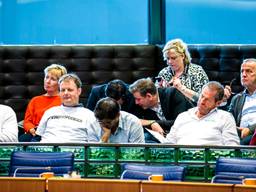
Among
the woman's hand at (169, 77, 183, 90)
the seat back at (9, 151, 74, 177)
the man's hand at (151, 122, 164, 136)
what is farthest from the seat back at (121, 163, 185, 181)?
the woman's hand at (169, 77, 183, 90)

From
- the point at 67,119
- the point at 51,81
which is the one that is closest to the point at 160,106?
the point at 67,119

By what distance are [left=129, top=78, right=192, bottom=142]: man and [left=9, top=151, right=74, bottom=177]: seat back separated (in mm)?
1345

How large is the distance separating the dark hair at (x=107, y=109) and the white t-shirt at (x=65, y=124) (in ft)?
1.50

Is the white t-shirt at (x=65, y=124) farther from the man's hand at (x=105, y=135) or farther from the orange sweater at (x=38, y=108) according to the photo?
the orange sweater at (x=38, y=108)

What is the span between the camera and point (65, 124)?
7672 millimetres

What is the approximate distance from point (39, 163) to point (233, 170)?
61.6 inches

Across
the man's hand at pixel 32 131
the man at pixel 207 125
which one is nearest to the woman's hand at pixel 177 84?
the man at pixel 207 125

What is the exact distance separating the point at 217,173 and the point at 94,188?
1045 millimetres

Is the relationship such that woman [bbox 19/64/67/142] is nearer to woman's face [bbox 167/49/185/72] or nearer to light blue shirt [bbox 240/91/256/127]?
Result: woman's face [bbox 167/49/185/72]

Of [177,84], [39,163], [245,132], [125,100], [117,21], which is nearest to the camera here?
[39,163]

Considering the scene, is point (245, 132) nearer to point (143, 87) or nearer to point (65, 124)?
point (143, 87)

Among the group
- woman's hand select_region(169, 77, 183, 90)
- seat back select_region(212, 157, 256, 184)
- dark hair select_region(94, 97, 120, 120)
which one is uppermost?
woman's hand select_region(169, 77, 183, 90)

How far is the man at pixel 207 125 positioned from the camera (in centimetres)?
712

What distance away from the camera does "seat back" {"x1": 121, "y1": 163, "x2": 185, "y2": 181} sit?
6051 mm
